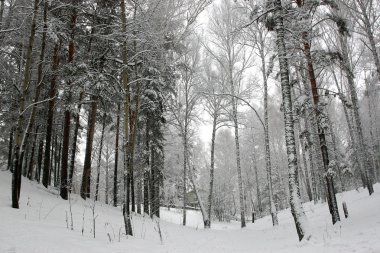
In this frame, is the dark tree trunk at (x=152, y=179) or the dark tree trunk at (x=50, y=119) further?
the dark tree trunk at (x=152, y=179)

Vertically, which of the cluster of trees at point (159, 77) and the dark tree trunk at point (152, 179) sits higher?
the cluster of trees at point (159, 77)

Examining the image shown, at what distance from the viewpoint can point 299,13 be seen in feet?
32.2

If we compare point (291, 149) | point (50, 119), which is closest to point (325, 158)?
point (291, 149)

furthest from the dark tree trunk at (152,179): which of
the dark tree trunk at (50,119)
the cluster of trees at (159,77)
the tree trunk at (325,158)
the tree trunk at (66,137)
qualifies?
the tree trunk at (325,158)

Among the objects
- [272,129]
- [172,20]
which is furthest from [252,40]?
[272,129]

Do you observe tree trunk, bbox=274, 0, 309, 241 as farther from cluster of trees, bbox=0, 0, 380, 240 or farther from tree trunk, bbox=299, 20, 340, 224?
tree trunk, bbox=299, 20, 340, 224

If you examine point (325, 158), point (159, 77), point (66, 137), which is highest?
point (159, 77)

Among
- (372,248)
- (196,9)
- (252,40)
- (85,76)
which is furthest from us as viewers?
(252,40)

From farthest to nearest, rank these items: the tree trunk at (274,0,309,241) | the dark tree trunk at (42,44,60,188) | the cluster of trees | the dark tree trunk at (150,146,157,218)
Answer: the dark tree trunk at (150,146,157,218) → the dark tree trunk at (42,44,60,188) → the cluster of trees → the tree trunk at (274,0,309,241)

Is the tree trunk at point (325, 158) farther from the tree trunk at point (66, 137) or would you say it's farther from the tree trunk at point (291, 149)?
the tree trunk at point (66, 137)

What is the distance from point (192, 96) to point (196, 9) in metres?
6.59

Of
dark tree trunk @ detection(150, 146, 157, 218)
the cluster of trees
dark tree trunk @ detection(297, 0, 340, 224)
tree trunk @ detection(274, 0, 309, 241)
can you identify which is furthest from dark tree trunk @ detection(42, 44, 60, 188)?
dark tree trunk @ detection(297, 0, 340, 224)

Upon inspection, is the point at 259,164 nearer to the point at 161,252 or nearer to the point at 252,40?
the point at 252,40

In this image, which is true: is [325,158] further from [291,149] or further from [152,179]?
[152,179]
